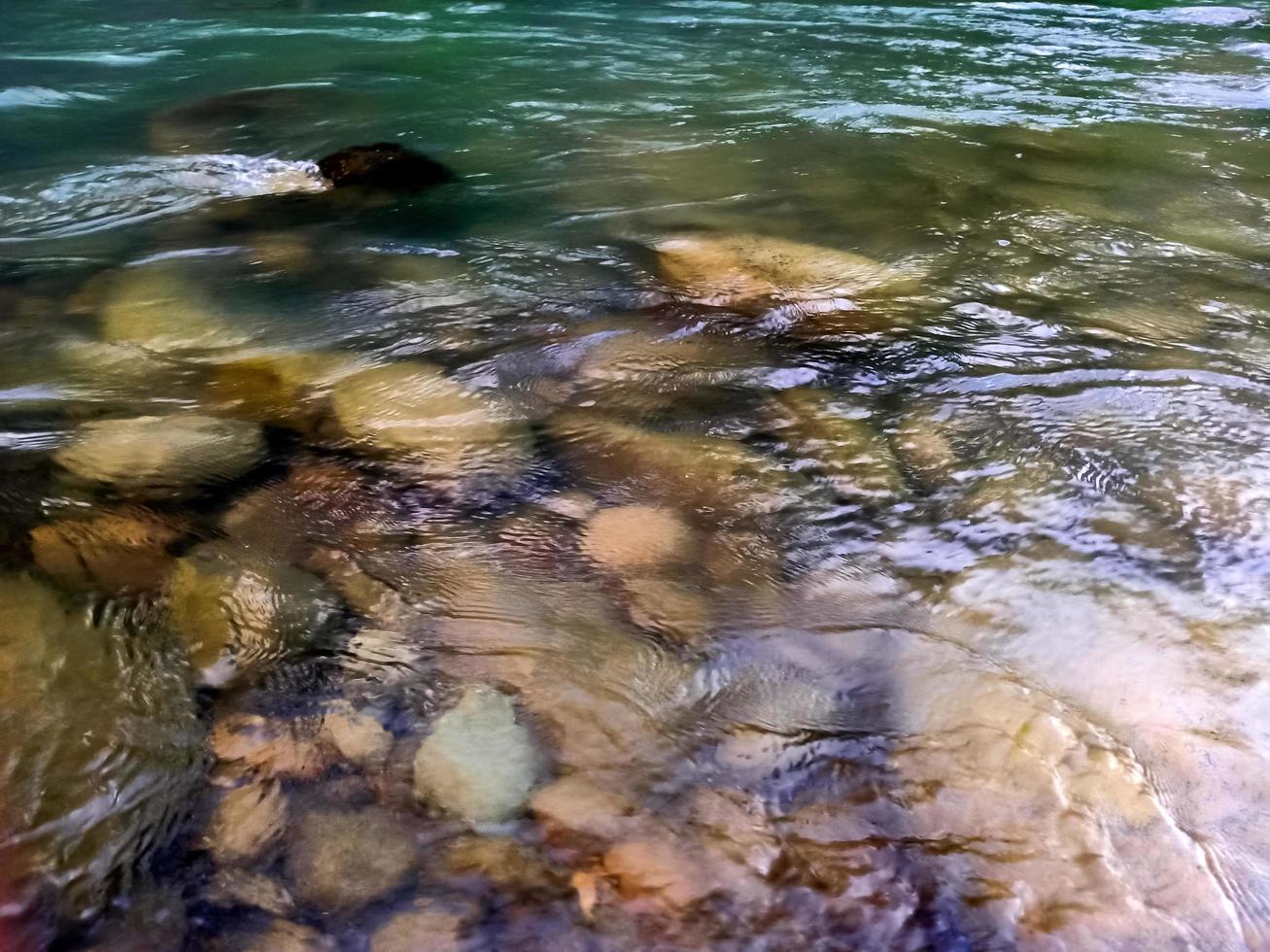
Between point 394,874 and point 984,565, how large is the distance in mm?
1580

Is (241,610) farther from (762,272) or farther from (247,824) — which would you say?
(762,272)

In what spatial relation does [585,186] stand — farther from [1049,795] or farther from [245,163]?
[1049,795]

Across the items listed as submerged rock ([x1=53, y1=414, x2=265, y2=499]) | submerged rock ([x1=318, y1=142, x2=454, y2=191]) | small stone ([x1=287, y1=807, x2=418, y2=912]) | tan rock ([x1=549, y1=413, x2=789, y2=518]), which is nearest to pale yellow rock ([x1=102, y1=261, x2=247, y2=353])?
submerged rock ([x1=53, y1=414, x2=265, y2=499])

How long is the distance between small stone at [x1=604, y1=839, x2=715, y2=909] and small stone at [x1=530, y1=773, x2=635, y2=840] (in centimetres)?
5

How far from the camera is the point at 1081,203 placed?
4859mm

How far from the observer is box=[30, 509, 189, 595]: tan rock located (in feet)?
7.63

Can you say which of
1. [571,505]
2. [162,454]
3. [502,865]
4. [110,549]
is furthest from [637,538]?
[162,454]

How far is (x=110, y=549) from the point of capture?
243 cm

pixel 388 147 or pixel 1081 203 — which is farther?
pixel 388 147

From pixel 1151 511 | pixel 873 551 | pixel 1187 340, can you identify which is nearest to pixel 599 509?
pixel 873 551

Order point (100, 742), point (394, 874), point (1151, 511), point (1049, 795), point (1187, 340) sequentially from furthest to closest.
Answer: point (1187, 340) → point (1151, 511) → point (100, 742) → point (1049, 795) → point (394, 874)

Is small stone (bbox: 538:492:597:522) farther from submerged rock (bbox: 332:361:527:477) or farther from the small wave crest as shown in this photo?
the small wave crest

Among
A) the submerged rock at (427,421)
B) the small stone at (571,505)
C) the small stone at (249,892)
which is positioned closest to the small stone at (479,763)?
the small stone at (249,892)

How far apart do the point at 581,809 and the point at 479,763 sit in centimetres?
24
